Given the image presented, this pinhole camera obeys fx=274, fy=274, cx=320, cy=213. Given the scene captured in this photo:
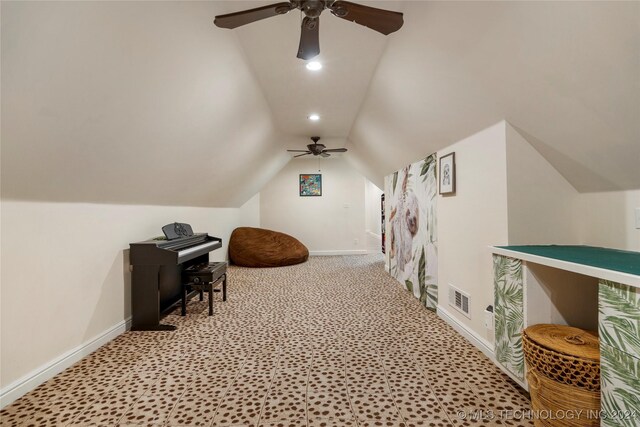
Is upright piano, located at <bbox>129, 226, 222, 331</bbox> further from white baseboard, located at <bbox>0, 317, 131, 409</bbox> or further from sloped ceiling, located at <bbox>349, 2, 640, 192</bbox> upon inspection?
sloped ceiling, located at <bbox>349, 2, 640, 192</bbox>

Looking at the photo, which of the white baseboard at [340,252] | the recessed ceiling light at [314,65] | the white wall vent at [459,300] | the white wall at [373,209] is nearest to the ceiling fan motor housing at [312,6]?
the recessed ceiling light at [314,65]

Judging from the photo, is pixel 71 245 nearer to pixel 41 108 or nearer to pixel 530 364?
pixel 41 108

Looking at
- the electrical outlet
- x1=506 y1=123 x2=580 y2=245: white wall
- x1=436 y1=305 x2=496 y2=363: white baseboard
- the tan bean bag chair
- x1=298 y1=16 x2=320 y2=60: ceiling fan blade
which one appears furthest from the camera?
the tan bean bag chair

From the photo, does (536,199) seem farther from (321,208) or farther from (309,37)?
(321,208)

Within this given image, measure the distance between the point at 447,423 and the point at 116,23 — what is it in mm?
2732

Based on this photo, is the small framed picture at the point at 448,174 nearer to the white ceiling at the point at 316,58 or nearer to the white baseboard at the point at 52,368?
the white ceiling at the point at 316,58

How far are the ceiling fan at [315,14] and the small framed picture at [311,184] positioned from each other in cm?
545

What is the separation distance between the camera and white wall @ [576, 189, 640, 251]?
1.59m

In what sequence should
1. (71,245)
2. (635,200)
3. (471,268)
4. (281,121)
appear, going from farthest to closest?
1. (281,121)
2. (471,268)
3. (71,245)
4. (635,200)

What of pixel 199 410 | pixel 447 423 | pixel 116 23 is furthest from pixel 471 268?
pixel 116 23

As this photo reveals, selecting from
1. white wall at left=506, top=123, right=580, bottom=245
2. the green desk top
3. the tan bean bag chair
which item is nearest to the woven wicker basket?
the green desk top

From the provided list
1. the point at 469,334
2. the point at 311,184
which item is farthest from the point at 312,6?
the point at 311,184

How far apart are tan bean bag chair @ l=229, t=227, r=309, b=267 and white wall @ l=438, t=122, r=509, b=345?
11.6 ft

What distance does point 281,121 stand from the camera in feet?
14.0
